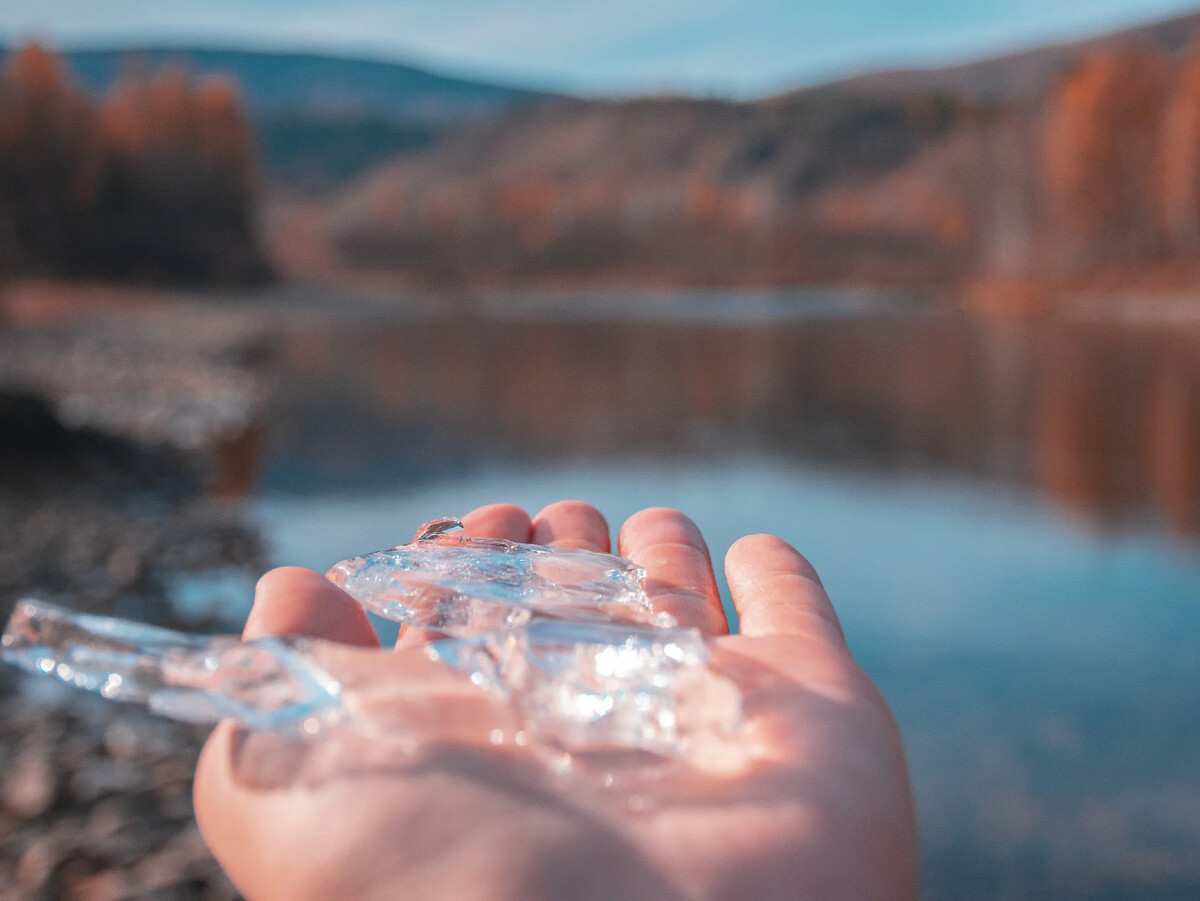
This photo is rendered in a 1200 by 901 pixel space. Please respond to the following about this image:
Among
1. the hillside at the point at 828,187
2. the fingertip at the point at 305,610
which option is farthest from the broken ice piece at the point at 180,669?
the hillside at the point at 828,187

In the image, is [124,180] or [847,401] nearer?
[847,401]

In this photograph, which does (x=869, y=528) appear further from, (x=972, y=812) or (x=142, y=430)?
(x=142, y=430)

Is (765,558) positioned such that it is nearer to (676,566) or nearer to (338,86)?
(676,566)

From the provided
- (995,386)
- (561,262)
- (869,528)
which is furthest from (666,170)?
(869,528)

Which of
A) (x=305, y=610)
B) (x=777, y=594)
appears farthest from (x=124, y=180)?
(x=777, y=594)

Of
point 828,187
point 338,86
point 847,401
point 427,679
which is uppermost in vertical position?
point 338,86

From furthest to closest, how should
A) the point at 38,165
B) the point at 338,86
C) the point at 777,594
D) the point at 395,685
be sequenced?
the point at 338,86 → the point at 38,165 → the point at 777,594 → the point at 395,685

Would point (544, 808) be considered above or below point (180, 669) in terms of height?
below

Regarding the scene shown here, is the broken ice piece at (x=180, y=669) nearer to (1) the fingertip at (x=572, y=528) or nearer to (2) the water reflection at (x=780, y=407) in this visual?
(1) the fingertip at (x=572, y=528)
